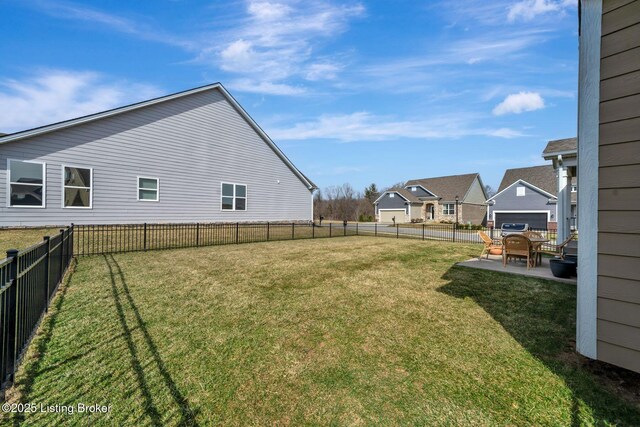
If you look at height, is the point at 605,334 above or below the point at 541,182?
below

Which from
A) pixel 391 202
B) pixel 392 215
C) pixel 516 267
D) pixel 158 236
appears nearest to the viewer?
pixel 516 267

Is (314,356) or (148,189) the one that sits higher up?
(148,189)

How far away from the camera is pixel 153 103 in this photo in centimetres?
1228

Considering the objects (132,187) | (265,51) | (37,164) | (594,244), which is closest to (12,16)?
(37,164)

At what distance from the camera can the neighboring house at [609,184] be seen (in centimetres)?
263

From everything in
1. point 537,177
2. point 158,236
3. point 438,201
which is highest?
point 537,177

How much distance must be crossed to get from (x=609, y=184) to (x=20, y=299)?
5.97 metres

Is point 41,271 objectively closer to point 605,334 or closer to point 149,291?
point 149,291

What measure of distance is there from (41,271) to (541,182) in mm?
→ 36493

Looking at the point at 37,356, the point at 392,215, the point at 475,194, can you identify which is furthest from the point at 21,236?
the point at 475,194

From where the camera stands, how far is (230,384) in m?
2.63

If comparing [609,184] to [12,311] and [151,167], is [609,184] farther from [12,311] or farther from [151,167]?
[151,167]

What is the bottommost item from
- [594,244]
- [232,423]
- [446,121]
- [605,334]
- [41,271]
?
[232,423]

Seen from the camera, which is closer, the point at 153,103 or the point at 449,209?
the point at 153,103
